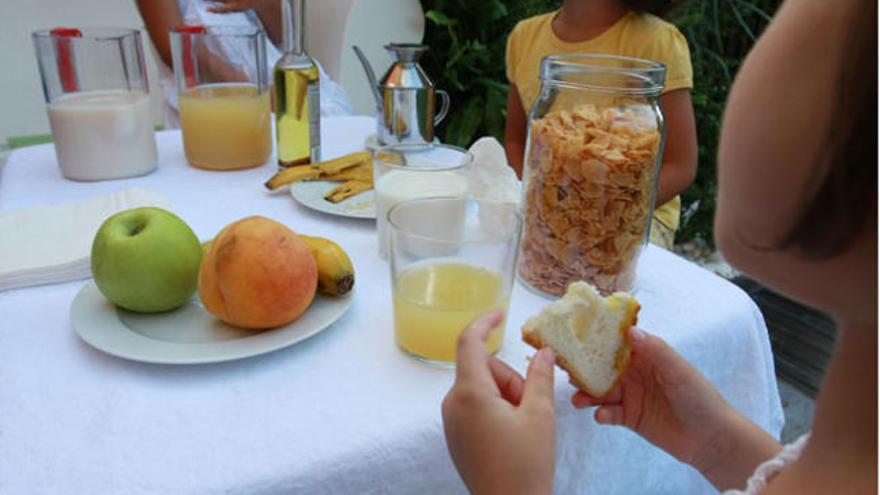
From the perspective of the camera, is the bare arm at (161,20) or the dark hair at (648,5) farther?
the bare arm at (161,20)

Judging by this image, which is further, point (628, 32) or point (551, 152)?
point (628, 32)

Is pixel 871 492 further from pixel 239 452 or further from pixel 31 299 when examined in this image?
pixel 31 299

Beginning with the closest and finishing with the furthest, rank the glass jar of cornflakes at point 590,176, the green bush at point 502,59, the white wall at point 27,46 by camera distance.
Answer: the glass jar of cornflakes at point 590,176 → the green bush at point 502,59 → the white wall at point 27,46

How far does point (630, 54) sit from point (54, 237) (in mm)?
1194

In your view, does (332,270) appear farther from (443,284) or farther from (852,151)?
(852,151)

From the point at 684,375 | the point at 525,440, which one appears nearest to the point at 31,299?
the point at 525,440

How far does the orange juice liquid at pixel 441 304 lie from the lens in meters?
0.65

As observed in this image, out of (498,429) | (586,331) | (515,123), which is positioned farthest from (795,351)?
(498,429)

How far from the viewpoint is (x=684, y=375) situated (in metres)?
0.64

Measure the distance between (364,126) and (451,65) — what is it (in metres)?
1.45

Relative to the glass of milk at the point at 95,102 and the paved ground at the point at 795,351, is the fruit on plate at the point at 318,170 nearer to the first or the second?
the glass of milk at the point at 95,102

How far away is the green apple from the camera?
2.24 feet

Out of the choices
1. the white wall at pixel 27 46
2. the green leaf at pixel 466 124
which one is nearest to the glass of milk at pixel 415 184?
the green leaf at pixel 466 124

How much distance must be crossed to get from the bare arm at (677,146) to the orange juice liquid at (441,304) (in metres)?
0.83
